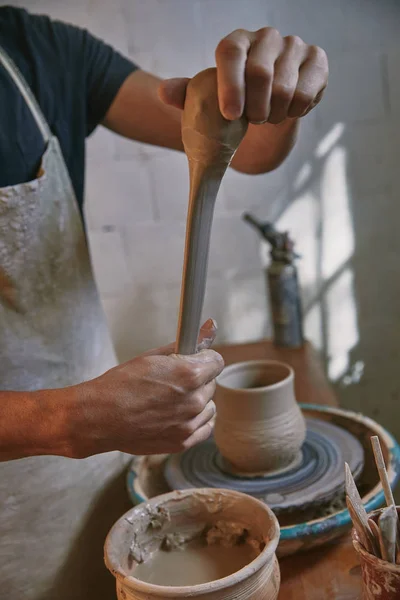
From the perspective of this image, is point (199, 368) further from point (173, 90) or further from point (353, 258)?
point (353, 258)

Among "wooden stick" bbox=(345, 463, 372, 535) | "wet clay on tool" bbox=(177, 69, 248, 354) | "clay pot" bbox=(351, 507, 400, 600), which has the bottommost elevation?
"clay pot" bbox=(351, 507, 400, 600)

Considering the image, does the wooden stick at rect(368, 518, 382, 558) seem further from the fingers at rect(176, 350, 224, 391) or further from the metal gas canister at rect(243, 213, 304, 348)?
the metal gas canister at rect(243, 213, 304, 348)

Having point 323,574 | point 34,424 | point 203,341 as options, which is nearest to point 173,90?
point 203,341

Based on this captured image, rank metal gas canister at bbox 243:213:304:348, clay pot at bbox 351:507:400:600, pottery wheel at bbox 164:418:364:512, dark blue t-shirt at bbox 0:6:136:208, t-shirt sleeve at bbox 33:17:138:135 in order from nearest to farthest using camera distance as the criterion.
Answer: clay pot at bbox 351:507:400:600
pottery wheel at bbox 164:418:364:512
dark blue t-shirt at bbox 0:6:136:208
t-shirt sleeve at bbox 33:17:138:135
metal gas canister at bbox 243:213:304:348

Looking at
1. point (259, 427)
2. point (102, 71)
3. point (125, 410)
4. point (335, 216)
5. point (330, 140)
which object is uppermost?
point (102, 71)

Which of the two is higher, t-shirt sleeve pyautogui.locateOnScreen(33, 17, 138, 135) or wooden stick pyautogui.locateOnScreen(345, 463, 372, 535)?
t-shirt sleeve pyautogui.locateOnScreen(33, 17, 138, 135)

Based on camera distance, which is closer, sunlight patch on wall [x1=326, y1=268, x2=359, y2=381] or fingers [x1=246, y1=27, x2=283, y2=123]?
fingers [x1=246, y1=27, x2=283, y2=123]

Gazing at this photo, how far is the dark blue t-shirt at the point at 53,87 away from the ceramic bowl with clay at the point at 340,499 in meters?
0.59

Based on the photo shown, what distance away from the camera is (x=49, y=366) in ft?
3.33

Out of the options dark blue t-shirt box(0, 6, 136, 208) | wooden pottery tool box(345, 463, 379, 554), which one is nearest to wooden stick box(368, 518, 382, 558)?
wooden pottery tool box(345, 463, 379, 554)

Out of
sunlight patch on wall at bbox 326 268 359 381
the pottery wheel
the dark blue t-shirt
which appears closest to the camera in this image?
the pottery wheel

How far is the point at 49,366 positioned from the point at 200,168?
1.70ft

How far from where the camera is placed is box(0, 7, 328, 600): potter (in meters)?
0.71

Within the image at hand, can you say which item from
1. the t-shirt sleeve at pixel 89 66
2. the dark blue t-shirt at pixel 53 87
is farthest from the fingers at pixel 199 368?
the t-shirt sleeve at pixel 89 66
